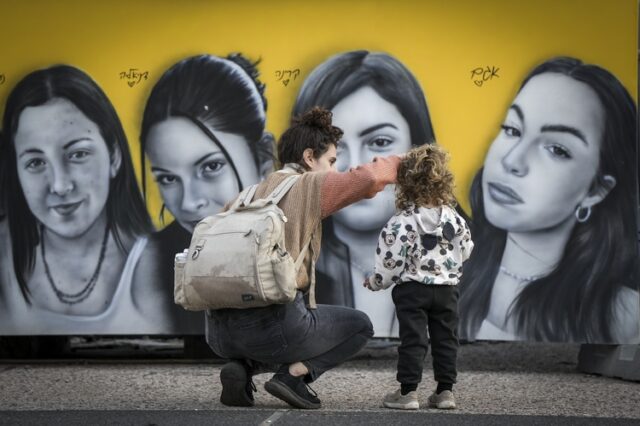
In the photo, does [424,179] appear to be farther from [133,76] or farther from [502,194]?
[133,76]

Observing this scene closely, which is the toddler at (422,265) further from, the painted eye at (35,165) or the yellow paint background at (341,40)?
the painted eye at (35,165)

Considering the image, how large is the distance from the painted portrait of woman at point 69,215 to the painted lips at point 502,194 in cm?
239

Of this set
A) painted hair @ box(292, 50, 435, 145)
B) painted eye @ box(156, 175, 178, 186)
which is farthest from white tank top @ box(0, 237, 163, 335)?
painted hair @ box(292, 50, 435, 145)

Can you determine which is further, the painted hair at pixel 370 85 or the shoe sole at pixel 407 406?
the painted hair at pixel 370 85

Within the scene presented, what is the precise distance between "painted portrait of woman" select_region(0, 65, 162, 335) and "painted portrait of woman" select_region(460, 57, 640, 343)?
2.37 m

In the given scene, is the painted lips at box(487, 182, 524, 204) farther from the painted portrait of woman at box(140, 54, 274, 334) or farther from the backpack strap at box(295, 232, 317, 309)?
the backpack strap at box(295, 232, 317, 309)

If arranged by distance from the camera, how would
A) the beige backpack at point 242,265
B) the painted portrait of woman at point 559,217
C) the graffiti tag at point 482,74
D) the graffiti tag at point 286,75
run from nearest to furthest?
the beige backpack at point 242,265, the painted portrait of woman at point 559,217, the graffiti tag at point 482,74, the graffiti tag at point 286,75

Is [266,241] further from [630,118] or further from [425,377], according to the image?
[630,118]

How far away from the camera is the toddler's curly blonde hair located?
6.01m

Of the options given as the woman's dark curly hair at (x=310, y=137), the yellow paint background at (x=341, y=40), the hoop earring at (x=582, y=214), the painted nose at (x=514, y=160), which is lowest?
the hoop earring at (x=582, y=214)

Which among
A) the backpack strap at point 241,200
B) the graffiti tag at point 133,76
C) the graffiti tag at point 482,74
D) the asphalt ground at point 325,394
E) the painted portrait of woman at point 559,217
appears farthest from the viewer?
the graffiti tag at point 133,76

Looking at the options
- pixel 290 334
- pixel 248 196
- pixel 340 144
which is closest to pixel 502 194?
pixel 340 144

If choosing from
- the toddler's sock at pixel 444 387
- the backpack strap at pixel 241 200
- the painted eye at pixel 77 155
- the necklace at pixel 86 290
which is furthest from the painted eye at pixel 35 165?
the toddler's sock at pixel 444 387

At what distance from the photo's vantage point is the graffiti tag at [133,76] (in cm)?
834
